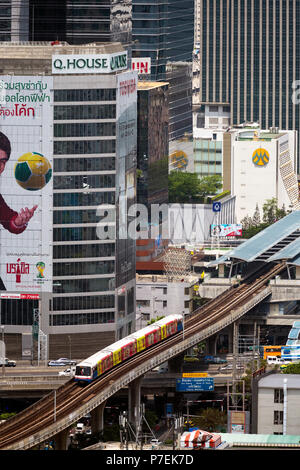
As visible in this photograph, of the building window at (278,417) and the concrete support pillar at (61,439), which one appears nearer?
the concrete support pillar at (61,439)

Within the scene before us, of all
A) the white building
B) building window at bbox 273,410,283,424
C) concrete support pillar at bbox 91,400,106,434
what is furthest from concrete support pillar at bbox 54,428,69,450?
building window at bbox 273,410,283,424

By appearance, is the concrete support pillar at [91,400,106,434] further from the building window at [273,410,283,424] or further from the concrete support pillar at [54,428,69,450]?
the building window at [273,410,283,424]

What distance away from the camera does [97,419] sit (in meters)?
199

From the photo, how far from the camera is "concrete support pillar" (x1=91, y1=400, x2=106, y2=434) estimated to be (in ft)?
651

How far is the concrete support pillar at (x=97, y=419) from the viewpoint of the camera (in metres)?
198

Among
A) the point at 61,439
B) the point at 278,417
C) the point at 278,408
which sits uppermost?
the point at 278,408

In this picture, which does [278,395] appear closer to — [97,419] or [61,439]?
[97,419]

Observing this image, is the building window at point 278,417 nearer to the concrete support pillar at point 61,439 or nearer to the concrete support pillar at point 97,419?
the concrete support pillar at point 97,419

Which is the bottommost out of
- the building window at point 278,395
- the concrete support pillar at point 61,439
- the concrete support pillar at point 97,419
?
the concrete support pillar at point 97,419

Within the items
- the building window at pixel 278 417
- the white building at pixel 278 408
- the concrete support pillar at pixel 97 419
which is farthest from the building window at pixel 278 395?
the concrete support pillar at pixel 97 419

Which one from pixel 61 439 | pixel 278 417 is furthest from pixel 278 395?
pixel 61 439

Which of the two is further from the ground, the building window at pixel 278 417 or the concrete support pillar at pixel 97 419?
the building window at pixel 278 417
